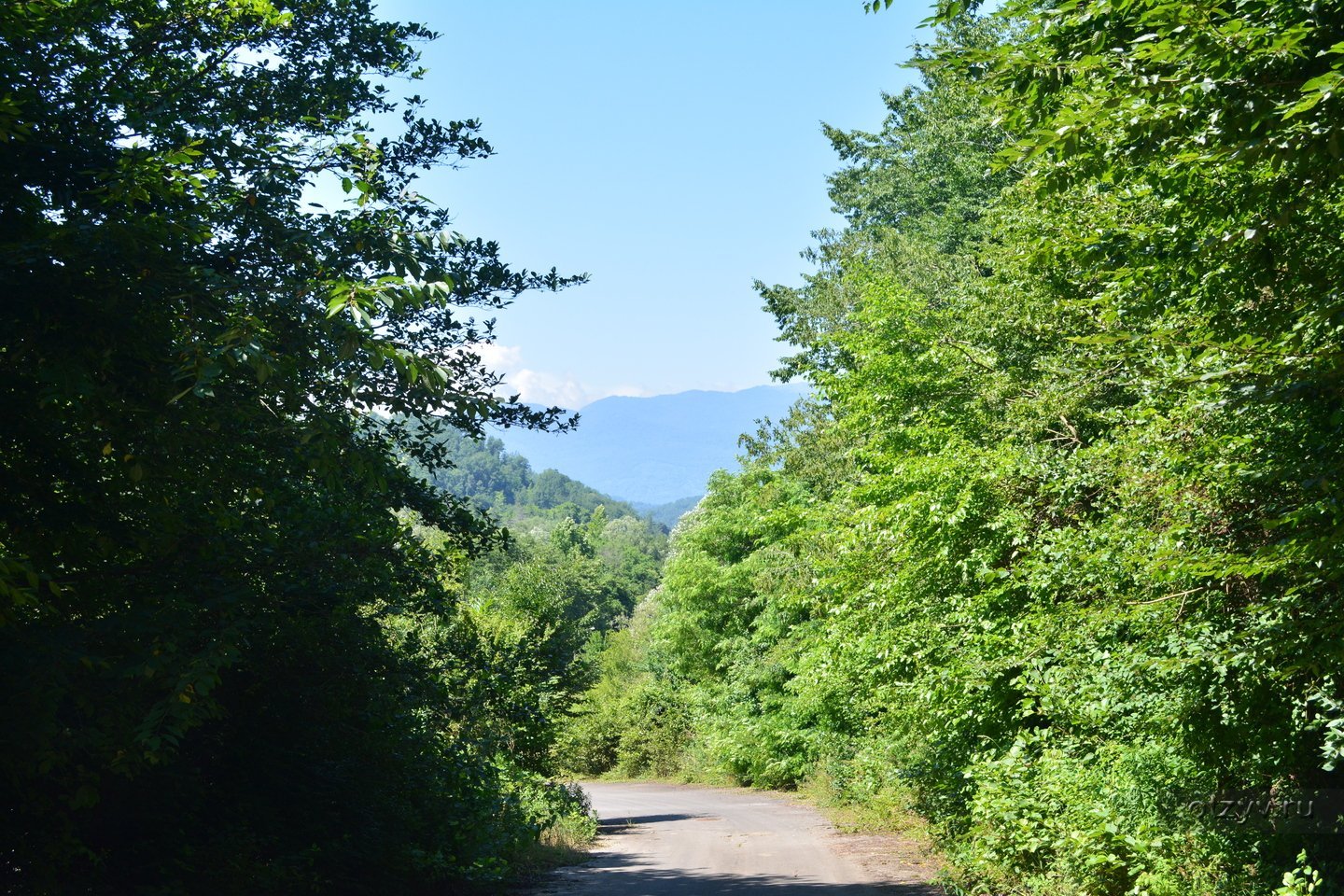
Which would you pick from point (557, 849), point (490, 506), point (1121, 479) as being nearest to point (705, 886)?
point (557, 849)

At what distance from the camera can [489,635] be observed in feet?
46.2

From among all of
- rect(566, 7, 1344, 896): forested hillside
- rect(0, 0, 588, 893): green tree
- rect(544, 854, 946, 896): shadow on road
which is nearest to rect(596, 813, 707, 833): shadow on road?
rect(566, 7, 1344, 896): forested hillside

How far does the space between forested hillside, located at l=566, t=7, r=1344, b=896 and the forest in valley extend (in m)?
0.05

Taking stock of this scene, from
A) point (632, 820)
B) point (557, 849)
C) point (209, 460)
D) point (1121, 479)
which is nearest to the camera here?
point (209, 460)

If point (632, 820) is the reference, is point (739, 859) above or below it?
above

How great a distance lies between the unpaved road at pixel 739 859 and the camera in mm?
13102

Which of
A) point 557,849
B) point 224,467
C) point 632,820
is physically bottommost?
point 632,820

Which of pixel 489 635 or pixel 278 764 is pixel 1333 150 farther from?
pixel 489 635

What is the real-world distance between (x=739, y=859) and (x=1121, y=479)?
31.0ft

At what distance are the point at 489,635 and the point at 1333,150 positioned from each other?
1132cm

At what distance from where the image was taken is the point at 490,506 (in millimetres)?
10578

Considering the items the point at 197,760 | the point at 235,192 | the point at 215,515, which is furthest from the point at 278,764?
the point at 235,192

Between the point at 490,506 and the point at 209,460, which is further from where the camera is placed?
the point at 490,506

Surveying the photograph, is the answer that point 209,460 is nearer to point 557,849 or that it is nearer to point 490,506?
point 490,506
